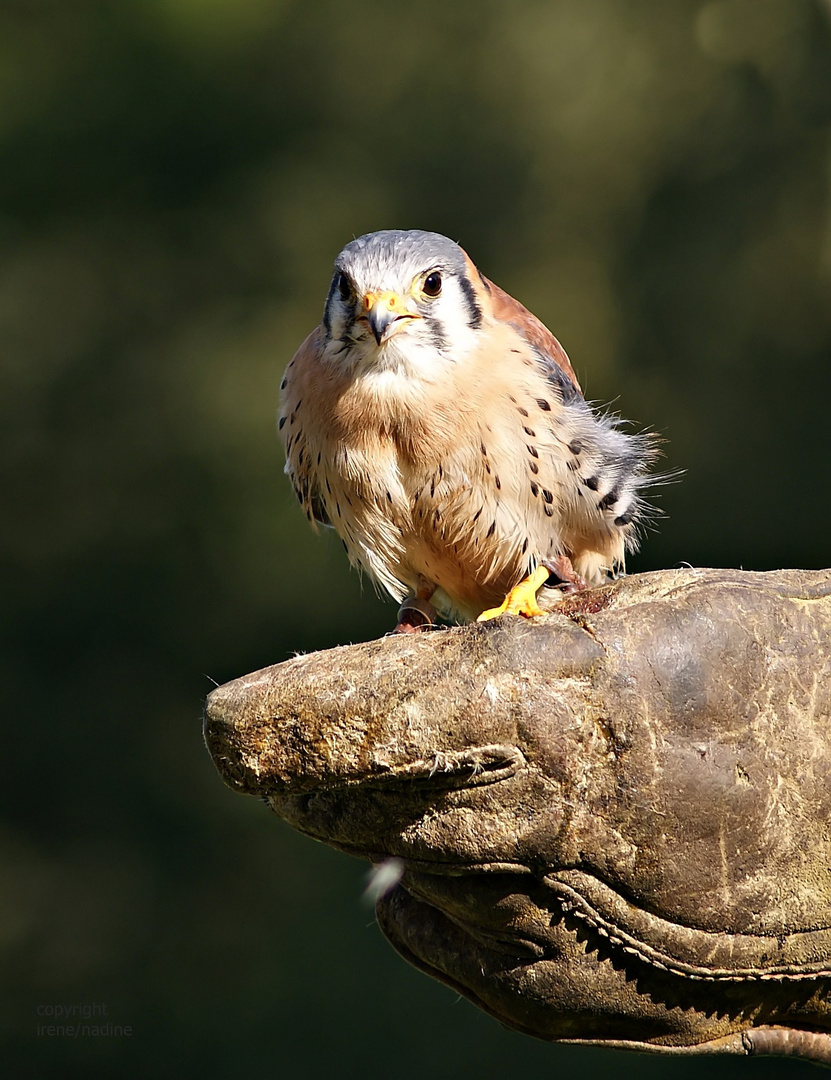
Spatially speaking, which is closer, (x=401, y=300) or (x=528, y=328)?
(x=401, y=300)

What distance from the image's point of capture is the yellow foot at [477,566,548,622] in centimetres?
176

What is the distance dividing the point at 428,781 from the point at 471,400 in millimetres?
705

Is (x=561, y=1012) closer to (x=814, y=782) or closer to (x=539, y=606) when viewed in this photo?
(x=814, y=782)

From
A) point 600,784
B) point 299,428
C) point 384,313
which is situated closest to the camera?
point 600,784

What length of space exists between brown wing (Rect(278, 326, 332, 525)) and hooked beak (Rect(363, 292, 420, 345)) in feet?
0.67

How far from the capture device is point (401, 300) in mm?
1752

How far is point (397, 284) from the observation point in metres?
1.75

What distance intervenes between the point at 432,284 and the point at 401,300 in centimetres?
8

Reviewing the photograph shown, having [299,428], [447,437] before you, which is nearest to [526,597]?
[447,437]

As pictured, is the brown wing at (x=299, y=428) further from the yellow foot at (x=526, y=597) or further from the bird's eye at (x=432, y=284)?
the yellow foot at (x=526, y=597)

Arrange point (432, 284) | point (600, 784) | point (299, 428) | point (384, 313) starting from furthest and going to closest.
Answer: point (299, 428) → point (432, 284) → point (384, 313) → point (600, 784)

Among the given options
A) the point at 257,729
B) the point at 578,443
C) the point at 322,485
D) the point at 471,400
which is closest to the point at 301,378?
the point at 322,485

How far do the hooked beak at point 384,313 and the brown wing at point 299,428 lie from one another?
0.20 meters

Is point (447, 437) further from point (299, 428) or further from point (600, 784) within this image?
point (600, 784)
